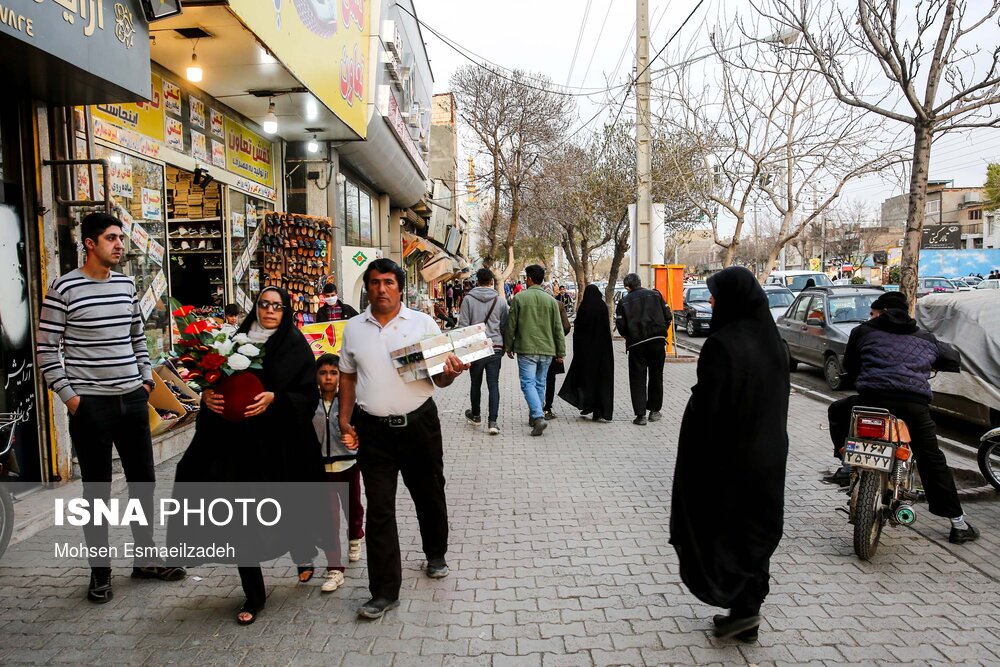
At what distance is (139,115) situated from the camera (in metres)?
7.30

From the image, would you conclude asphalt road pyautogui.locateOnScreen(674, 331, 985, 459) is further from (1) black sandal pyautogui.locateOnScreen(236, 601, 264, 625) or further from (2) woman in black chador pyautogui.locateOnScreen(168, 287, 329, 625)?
(1) black sandal pyautogui.locateOnScreen(236, 601, 264, 625)

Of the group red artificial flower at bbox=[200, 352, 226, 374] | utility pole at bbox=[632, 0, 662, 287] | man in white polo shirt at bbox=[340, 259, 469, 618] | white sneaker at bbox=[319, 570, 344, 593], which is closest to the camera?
red artificial flower at bbox=[200, 352, 226, 374]

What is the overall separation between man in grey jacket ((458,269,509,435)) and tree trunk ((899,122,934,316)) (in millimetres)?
4450

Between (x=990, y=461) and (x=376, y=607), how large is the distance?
5.32 m

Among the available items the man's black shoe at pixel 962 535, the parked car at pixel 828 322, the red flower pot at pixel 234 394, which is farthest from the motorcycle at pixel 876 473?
the parked car at pixel 828 322

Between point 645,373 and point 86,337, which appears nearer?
point 86,337

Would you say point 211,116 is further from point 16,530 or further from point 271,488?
point 271,488

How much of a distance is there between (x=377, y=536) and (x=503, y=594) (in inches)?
33.0

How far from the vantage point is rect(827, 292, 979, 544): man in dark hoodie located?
4.59m

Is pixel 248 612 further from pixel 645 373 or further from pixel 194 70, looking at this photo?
pixel 645 373

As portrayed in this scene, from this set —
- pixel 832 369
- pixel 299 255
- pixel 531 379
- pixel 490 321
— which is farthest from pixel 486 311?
pixel 832 369

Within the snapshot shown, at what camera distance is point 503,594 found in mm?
3982

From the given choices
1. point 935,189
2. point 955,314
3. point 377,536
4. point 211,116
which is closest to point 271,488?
point 377,536

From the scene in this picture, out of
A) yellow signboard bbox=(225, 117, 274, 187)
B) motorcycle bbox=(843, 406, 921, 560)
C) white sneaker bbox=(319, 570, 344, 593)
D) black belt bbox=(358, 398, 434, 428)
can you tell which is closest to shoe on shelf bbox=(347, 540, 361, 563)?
white sneaker bbox=(319, 570, 344, 593)
